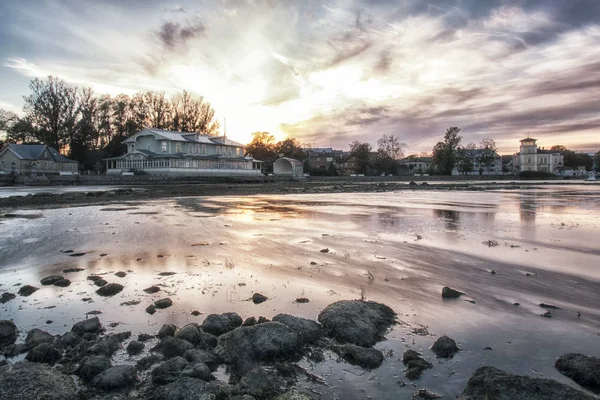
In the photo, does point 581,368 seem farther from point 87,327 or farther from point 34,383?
point 87,327

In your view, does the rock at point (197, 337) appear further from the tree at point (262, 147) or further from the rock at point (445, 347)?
the tree at point (262, 147)

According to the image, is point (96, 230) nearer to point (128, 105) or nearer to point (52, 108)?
point (52, 108)

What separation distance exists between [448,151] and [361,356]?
10348cm

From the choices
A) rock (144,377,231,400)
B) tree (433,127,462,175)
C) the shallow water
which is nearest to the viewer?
rock (144,377,231,400)

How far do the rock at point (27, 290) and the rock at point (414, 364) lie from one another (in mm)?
6779

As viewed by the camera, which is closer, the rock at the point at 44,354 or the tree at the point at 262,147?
the rock at the point at 44,354

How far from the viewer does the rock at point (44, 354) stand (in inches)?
177

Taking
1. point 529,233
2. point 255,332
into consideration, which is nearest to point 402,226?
point 529,233

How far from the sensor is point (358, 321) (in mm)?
5453

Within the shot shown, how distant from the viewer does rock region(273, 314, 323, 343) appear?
5.20m

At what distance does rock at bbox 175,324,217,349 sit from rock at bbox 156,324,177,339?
170mm

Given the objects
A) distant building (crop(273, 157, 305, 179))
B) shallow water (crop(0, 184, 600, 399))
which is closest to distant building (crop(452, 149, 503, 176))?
distant building (crop(273, 157, 305, 179))

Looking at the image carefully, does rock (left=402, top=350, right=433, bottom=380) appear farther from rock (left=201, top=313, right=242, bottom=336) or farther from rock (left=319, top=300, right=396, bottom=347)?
rock (left=201, top=313, right=242, bottom=336)

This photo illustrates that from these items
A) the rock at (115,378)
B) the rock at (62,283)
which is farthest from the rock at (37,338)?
the rock at (62,283)
